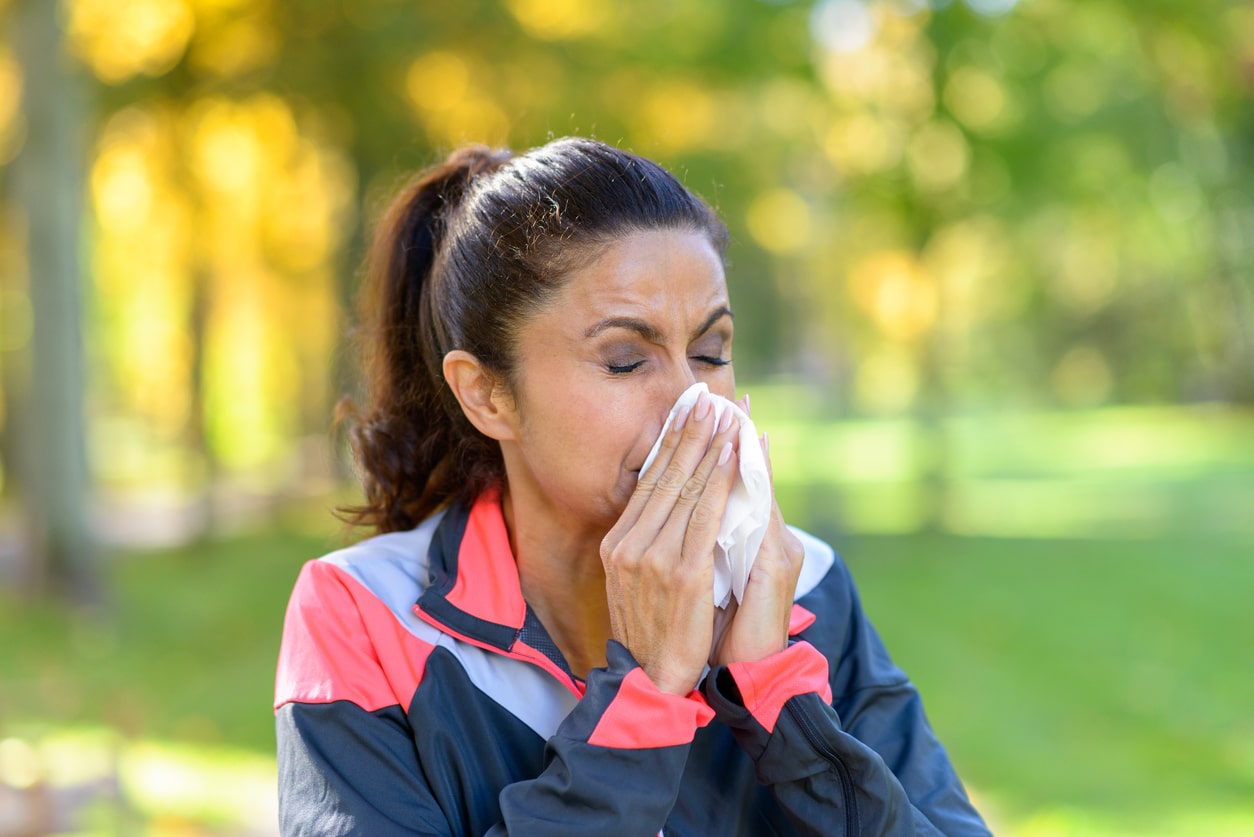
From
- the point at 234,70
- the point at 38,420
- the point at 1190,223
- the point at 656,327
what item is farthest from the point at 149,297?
the point at 656,327

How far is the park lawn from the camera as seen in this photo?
679cm

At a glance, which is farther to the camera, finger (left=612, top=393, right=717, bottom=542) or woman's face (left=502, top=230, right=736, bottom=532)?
woman's face (left=502, top=230, right=736, bottom=532)

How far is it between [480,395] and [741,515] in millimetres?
572

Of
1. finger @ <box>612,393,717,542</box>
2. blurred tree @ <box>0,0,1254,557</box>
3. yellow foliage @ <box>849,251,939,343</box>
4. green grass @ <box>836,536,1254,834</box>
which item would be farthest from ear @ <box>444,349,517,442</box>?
yellow foliage @ <box>849,251,939,343</box>

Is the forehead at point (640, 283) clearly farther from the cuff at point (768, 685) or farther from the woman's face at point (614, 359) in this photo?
the cuff at point (768, 685)

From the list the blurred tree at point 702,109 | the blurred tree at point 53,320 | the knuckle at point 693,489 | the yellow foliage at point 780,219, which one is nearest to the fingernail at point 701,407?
the knuckle at point 693,489

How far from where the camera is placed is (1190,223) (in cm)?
3084

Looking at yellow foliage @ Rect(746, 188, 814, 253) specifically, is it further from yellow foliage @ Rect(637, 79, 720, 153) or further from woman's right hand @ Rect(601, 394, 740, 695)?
woman's right hand @ Rect(601, 394, 740, 695)

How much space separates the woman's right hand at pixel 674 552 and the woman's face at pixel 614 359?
98 millimetres

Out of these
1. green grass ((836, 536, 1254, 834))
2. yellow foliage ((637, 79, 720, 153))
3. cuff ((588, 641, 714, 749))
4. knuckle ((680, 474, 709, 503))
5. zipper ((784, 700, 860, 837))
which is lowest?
green grass ((836, 536, 1254, 834))

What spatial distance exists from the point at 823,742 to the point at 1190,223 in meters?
32.2

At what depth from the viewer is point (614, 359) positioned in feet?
7.30

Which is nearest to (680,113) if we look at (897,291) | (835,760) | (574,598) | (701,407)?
(897,291)

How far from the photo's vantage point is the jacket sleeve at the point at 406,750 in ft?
6.21
